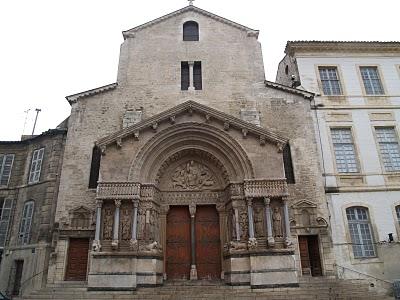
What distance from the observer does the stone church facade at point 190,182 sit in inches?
472

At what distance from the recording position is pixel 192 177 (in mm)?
14359

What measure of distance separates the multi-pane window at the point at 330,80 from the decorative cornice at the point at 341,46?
1.09 meters

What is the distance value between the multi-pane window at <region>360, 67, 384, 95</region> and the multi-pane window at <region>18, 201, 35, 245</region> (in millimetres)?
17446

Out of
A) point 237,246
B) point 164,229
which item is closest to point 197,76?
point 164,229

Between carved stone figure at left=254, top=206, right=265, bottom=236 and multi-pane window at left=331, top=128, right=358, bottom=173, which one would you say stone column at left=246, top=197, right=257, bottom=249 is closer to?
carved stone figure at left=254, top=206, right=265, bottom=236

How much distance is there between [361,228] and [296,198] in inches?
120

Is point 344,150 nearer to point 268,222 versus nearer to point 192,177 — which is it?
point 268,222

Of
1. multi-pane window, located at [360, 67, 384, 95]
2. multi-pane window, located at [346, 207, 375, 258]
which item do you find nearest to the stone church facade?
multi-pane window, located at [346, 207, 375, 258]

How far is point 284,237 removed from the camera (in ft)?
39.7

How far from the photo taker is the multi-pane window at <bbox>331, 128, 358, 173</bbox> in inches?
591

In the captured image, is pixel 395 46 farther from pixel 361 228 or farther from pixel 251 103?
pixel 361 228

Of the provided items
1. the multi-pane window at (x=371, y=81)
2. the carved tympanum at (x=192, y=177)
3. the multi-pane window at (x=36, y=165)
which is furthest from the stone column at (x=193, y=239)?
the multi-pane window at (x=371, y=81)

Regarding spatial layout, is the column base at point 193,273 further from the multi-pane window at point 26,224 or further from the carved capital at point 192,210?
the multi-pane window at point 26,224

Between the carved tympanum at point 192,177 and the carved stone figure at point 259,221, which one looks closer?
the carved stone figure at point 259,221
